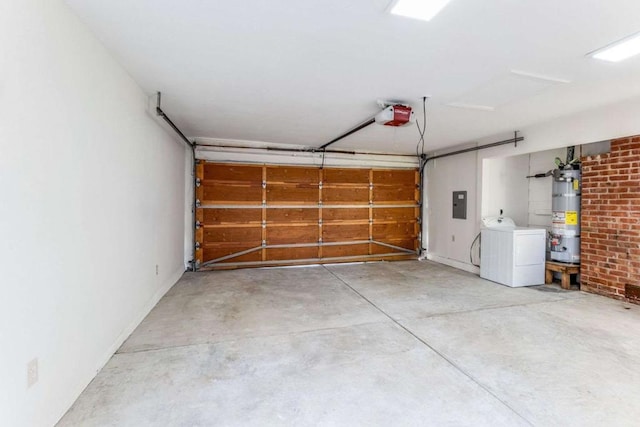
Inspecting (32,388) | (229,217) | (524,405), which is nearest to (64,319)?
(32,388)

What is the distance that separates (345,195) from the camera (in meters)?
6.41

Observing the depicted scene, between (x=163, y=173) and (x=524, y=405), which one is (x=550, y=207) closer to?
(x=524, y=405)

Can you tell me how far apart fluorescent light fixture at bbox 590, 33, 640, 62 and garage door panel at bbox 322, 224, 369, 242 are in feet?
15.2

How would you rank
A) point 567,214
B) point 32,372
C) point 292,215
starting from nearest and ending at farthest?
1. point 32,372
2. point 567,214
3. point 292,215

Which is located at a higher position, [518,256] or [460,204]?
[460,204]

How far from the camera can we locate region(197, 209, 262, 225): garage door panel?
5.61 meters

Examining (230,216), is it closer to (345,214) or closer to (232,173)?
(232,173)

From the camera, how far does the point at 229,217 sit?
18.8 feet

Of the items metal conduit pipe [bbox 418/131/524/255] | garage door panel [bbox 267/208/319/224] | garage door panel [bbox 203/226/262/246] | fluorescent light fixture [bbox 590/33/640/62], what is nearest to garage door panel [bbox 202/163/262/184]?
garage door panel [bbox 267/208/319/224]

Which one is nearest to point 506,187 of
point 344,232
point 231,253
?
point 344,232

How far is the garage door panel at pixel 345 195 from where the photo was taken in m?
6.29

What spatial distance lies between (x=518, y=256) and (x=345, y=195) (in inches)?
128

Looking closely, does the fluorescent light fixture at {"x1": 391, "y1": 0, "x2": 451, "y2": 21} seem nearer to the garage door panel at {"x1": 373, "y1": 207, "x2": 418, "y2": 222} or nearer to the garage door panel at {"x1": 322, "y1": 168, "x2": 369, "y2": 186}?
the garage door panel at {"x1": 322, "y1": 168, "x2": 369, "y2": 186}

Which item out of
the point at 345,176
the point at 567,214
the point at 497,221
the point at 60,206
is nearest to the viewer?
the point at 60,206
